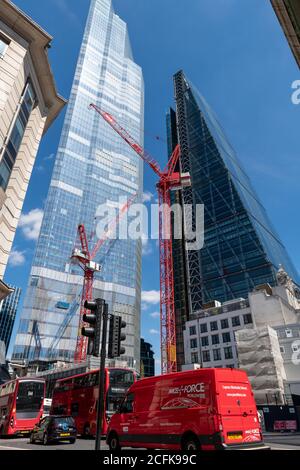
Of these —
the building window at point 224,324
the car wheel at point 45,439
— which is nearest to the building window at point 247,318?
the building window at point 224,324

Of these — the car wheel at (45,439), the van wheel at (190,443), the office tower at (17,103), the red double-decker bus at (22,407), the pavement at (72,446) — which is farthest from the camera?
the red double-decker bus at (22,407)

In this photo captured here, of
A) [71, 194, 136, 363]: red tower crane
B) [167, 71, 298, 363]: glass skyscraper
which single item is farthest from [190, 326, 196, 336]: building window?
[167, 71, 298, 363]: glass skyscraper

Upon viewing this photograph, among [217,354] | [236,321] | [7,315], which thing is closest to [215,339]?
[217,354]

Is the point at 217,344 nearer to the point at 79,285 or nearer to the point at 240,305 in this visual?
the point at 240,305

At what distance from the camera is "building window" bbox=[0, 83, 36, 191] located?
17078 mm

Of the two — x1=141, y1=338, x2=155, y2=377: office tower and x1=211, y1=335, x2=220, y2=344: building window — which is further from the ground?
x1=141, y1=338, x2=155, y2=377: office tower

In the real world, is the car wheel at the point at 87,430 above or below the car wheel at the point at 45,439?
above

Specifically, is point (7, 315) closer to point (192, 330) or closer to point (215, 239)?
point (215, 239)

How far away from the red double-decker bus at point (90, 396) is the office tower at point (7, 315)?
15317 cm

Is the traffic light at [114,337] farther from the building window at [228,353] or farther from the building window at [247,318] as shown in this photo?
the building window at [247,318]

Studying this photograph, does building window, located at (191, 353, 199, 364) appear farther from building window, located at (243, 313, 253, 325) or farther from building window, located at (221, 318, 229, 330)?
building window, located at (243, 313, 253, 325)

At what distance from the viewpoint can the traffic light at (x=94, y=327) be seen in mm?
7305

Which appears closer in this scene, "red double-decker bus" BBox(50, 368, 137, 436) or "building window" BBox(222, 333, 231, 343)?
"red double-decker bus" BBox(50, 368, 137, 436)

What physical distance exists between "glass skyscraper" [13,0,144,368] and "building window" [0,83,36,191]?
66.5m
